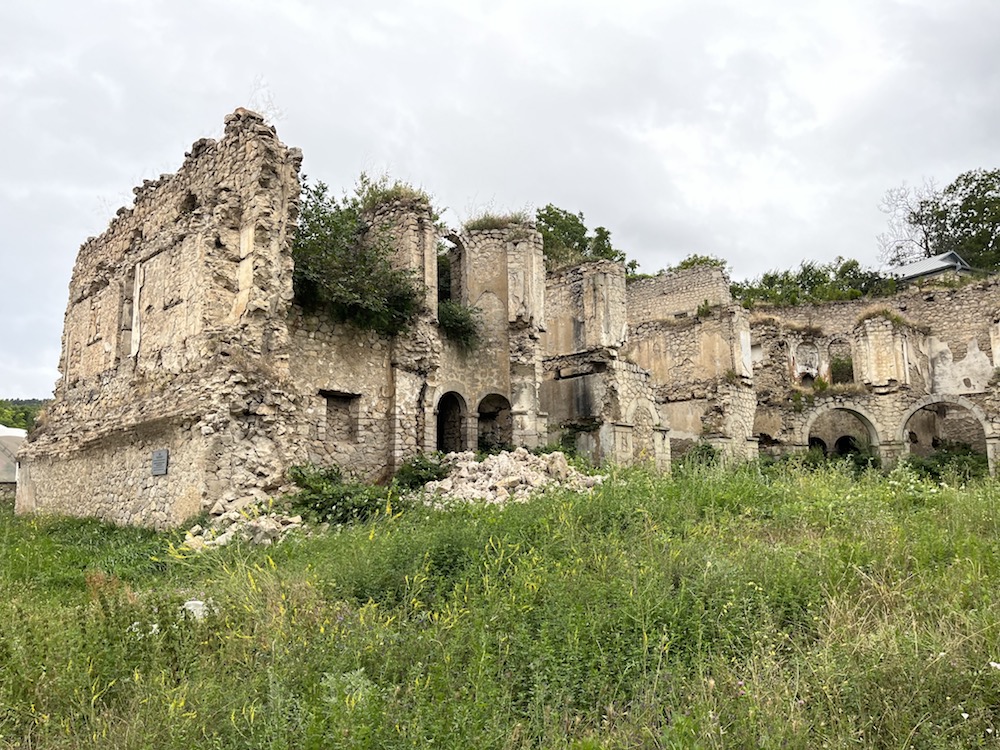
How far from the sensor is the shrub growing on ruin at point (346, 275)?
1270cm

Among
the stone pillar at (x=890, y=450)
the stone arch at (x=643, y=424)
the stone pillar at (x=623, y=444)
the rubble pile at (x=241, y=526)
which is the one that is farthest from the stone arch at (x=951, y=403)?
the rubble pile at (x=241, y=526)

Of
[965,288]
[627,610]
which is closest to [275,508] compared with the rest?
[627,610]

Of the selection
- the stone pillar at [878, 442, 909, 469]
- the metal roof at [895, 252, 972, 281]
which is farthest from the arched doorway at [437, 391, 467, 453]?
the metal roof at [895, 252, 972, 281]

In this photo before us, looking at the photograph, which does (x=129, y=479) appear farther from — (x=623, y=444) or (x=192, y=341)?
(x=623, y=444)

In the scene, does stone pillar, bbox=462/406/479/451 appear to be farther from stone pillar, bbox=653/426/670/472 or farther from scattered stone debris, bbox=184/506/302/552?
scattered stone debris, bbox=184/506/302/552

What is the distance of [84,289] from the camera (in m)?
14.4

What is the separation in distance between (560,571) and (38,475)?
42.5ft

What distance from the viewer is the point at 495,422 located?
57.3ft

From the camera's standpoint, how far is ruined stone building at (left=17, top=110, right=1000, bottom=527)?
10.3 meters

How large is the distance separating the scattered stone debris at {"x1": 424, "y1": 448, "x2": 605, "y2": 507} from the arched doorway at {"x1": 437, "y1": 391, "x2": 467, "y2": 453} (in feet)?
12.2

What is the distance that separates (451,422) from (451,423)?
1.1 inches

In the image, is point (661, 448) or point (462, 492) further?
point (661, 448)

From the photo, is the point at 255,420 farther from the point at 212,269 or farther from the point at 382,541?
the point at 382,541

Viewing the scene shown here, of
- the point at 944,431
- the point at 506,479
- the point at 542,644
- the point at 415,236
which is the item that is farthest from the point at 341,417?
the point at 944,431
